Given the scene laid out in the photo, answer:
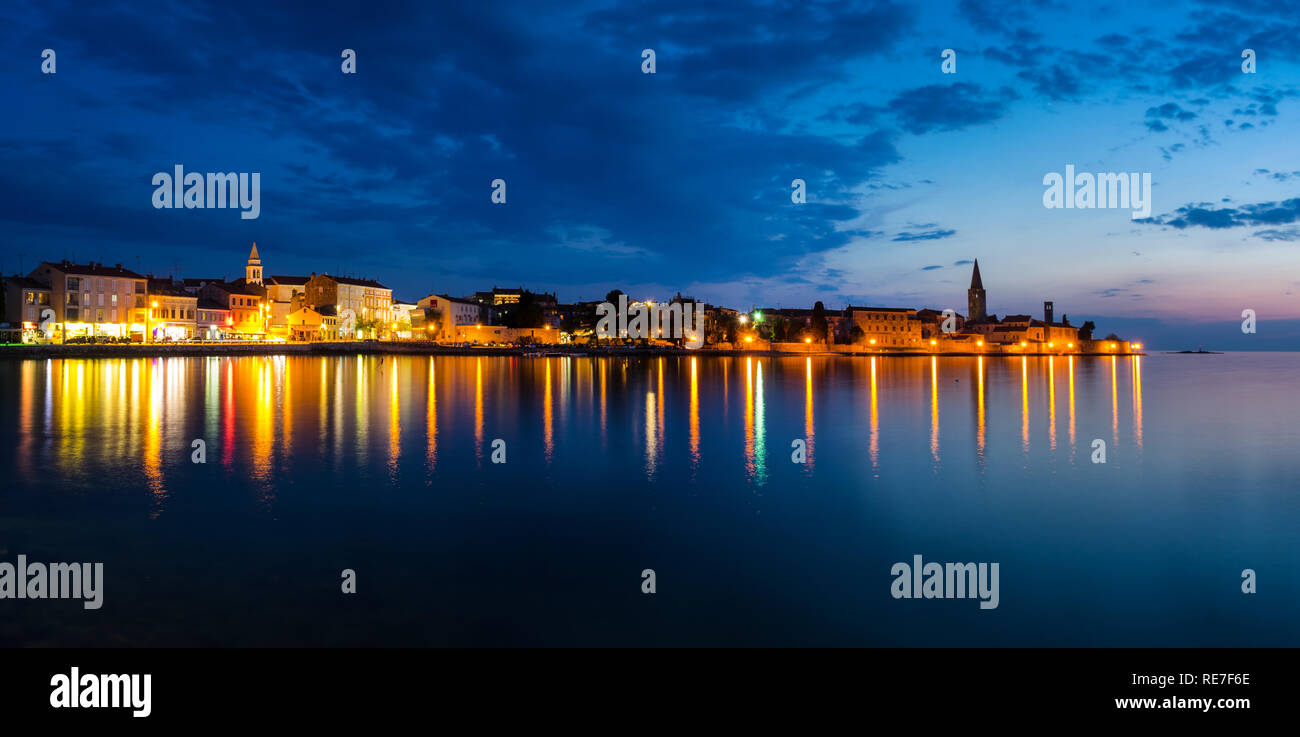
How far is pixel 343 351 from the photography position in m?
94.8

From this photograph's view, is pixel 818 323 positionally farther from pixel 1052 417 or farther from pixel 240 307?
pixel 1052 417

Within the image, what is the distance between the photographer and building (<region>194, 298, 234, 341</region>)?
87.4 m

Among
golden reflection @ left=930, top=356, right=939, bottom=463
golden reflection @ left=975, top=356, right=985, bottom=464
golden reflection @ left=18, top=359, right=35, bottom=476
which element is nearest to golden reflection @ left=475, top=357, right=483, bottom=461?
golden reflection @ left=18, top=359, right=35, bottom=476

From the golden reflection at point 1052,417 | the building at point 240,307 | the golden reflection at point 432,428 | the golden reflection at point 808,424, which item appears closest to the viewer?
the golden reflection at point 432,428

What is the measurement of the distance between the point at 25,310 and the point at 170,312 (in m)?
14.1

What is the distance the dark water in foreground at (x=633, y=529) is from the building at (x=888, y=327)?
114m

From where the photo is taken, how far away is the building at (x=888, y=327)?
137375mm

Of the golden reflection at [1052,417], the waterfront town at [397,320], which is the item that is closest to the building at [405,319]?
the waterfront town at [397,320]

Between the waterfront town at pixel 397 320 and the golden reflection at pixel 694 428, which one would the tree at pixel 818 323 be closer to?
the waterfront town at pixel 397 320

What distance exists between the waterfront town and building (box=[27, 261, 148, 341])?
0.34 ft

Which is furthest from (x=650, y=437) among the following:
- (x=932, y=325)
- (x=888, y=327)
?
(x=932, y=325)

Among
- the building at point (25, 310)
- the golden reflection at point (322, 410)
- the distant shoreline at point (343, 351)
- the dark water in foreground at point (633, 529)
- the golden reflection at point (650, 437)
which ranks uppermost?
the building at point (25, 310)

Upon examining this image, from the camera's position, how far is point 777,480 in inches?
600
